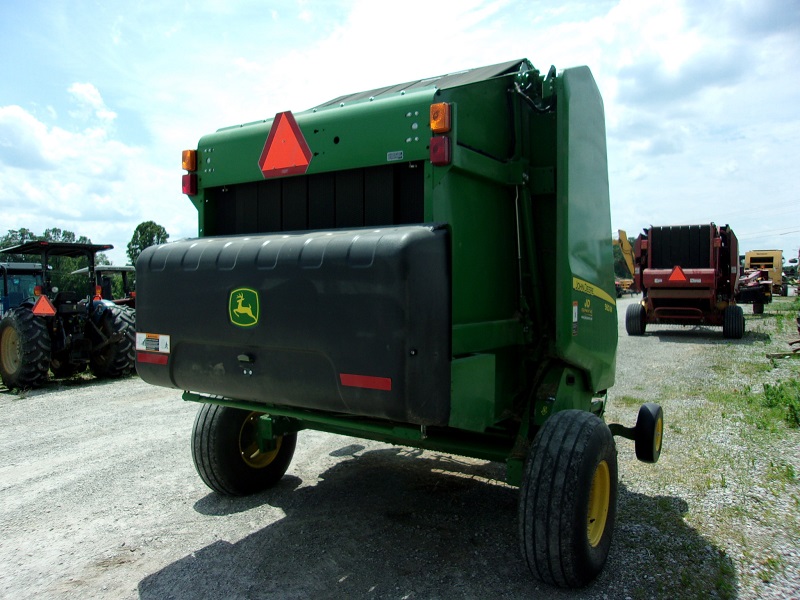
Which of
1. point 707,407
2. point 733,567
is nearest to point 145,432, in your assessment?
point 733,567

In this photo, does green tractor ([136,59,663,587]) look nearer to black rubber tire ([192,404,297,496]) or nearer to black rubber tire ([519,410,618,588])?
black rubber tire ([519,410,618,588])

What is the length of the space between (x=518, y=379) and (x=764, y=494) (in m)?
2.08

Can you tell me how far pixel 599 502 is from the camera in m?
3.27

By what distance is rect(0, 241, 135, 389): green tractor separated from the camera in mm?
8742

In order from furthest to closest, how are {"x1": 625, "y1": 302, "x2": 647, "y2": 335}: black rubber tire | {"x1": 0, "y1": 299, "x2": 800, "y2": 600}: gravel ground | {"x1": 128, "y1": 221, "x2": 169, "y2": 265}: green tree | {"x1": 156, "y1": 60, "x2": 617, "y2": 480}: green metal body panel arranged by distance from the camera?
{"x1": 128, "y1": 221, "x2": 169, "y2": 265}: green tree
{"x1": 625, "y1": 302, "x2": 647, "y2": 335}: black rubber tire
{"x1": 0, "y1": 299, "x2": 800, "y2": 600}: gravel ground
{"x1": 156, "y1": 60, "x2": 617, "y2": 480}: green metal body panel

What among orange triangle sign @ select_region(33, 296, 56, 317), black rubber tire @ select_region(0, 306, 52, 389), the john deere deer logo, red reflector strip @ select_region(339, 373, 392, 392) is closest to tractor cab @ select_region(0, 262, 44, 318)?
black rubber tire @ select_region(0, 306, 52, 389)

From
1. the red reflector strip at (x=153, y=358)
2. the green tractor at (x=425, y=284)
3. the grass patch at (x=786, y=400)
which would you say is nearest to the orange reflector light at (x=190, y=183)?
the green tractor at (x=425, y=284)

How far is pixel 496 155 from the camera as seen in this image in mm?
3354

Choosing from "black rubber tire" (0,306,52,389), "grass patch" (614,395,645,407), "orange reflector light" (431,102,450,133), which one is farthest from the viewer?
"black rubber tire" (0,306,52,389)

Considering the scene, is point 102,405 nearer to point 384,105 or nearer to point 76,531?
point 76,531

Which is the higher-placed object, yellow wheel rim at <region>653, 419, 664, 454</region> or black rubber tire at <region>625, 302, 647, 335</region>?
black rubber tire at <region>625, 302, 647, 335</region>

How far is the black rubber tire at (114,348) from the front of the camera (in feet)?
31.5

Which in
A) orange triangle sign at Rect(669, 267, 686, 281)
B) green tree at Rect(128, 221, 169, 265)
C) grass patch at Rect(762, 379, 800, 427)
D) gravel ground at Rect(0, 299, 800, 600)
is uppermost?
green tree at Rect(128, 221, 169, 265)

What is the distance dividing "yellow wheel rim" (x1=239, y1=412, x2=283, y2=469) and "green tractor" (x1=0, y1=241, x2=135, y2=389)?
587 cm
